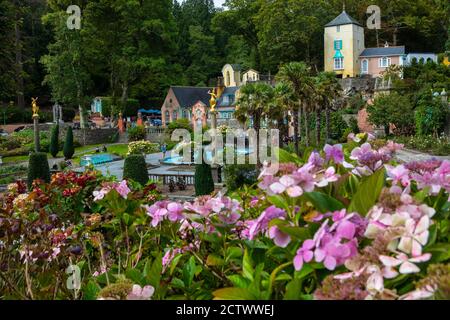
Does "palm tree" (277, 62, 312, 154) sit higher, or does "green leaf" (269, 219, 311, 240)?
"palm tree" (277, 62, 312, 154)

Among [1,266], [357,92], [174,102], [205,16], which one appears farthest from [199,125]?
[1,266]

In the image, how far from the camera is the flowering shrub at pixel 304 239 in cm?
138

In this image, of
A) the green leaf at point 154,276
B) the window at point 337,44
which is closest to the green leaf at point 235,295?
the green leaf at point 154,276

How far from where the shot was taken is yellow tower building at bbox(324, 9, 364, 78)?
157 ft

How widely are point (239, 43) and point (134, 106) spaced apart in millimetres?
12907

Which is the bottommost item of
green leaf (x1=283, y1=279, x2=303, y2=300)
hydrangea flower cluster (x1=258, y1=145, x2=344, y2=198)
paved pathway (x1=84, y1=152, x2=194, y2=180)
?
paved pathway (x1=84, y1=152, x2=194, y2=180)

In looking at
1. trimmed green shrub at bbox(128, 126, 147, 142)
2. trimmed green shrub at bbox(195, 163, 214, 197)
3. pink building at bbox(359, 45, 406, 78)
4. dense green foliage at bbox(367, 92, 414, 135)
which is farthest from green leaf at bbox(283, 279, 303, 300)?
pink building at bbox(359, 45, 406, 78)

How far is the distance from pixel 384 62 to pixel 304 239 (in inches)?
1906

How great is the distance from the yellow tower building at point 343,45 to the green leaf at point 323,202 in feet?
158

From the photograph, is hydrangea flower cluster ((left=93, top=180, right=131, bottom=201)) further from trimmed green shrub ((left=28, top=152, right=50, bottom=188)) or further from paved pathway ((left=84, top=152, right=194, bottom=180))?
paved pathway ((left=84, top=152, right=194, bottom=180))

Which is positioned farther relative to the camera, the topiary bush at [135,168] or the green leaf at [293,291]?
the topiary bush at [135,168]

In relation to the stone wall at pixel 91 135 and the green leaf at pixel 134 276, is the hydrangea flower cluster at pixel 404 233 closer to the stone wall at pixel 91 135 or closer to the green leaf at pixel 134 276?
the green leaf at pixel 134 276

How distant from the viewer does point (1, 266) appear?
2.59 metres
